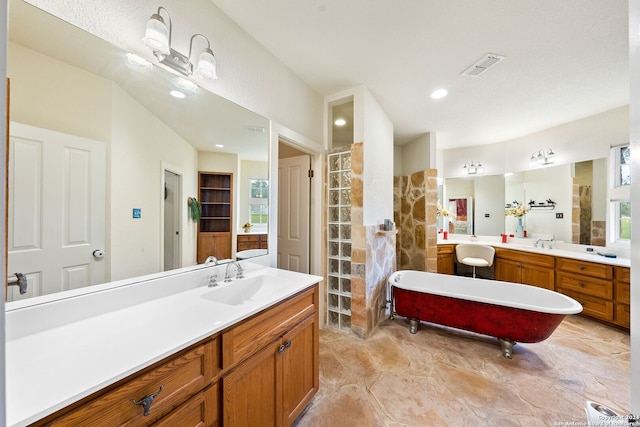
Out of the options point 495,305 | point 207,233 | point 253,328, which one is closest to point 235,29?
point 207,233

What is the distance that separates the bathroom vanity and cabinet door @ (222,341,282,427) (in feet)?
11.9

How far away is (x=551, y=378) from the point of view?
191 cm

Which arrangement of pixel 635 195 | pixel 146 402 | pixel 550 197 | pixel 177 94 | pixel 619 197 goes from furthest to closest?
pixel 550 197 < pixel 619 197 < pixel 177 94 < pixel 146 402 < pixel 635 195

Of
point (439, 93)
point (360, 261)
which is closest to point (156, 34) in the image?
point (360, 261)

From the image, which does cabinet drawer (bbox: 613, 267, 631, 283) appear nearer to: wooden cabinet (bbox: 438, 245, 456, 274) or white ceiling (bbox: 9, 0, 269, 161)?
wooden cabinet (bbox: 438, 245, 456, 274)

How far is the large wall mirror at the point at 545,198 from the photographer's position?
123 inches

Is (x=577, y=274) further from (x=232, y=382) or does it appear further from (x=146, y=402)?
(x=146, y=402)

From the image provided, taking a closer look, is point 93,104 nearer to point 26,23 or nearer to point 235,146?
point 26,23

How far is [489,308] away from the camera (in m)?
2.16

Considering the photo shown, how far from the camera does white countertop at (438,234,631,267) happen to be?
2.70m

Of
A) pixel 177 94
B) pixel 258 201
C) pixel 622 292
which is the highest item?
pixel 177 94

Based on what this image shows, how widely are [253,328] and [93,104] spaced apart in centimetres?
124

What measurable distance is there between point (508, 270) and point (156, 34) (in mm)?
4776

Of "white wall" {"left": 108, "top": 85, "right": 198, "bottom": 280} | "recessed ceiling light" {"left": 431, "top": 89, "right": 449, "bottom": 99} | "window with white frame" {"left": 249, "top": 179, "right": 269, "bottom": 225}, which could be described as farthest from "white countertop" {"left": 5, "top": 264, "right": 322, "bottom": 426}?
"recessed ceiling light" {"left": 431, "top": 89, "right": 449, "bottom": 99}
